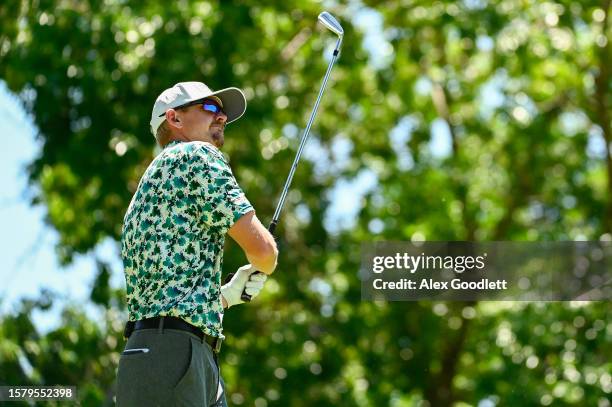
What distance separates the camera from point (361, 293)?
13602 millimetres

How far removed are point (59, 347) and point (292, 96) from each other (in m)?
3.52

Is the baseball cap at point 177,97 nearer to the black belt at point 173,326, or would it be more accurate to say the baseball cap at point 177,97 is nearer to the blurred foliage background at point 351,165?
the black belt at point 173,326

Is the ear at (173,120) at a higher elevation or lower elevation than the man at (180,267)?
higher

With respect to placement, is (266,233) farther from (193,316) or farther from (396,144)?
(396,144)

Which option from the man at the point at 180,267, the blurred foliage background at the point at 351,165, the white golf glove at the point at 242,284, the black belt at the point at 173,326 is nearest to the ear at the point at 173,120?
the man at the point at 180,267

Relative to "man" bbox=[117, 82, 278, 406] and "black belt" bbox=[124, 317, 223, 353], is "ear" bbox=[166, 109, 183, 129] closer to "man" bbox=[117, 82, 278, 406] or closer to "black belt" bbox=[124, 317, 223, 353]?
"man" bbox=[117, 82, 278, 406]

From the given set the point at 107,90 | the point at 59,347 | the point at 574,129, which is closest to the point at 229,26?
the point at 107,90

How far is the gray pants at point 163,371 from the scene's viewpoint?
3.47m

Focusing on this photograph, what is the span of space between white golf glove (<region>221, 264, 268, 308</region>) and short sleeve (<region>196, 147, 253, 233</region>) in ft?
1.48

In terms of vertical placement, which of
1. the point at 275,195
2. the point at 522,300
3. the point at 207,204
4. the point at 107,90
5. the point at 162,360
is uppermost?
the point at 207,204

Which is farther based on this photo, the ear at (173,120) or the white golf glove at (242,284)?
the white golf glove at (242,284)

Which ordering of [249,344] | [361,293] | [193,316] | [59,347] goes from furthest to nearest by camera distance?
[361,293]
[249,344]
[59,347]
[193,316]

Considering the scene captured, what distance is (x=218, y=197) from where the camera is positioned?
350 centimetres

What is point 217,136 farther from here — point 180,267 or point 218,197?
point 180,267
